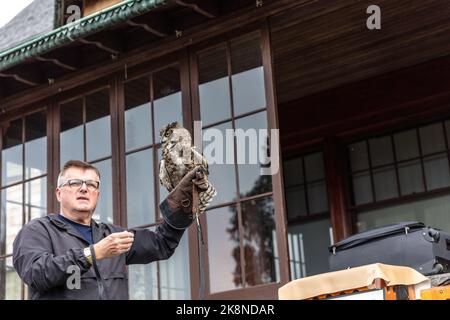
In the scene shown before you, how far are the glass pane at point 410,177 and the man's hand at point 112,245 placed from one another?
21.8 ft

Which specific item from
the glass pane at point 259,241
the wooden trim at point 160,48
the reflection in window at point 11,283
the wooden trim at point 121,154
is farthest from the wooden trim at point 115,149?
the reflection in window at point 11,283

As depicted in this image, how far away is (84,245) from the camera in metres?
3.33

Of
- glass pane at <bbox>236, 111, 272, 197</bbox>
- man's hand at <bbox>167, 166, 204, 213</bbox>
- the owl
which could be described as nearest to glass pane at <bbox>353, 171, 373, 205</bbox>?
glass pane at <bbox>236, 111, 272, 197</bbox>

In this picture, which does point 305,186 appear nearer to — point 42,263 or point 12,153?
point 12,153

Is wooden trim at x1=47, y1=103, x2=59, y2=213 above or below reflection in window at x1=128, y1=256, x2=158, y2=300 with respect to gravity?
above

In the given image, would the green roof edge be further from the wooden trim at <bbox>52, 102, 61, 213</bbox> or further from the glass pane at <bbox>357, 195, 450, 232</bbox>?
the glass pane at <bbox>357, 195, 450, 232</bbox>

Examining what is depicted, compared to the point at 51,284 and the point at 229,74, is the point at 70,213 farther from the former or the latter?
the point at 229,74

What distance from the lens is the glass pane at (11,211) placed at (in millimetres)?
8234

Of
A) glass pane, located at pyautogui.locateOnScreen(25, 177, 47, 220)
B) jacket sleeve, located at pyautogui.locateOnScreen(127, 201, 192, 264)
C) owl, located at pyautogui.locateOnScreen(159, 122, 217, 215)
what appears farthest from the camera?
glass pane, located at pyautogui.locateOnScreen(25, 177, 47, 220)

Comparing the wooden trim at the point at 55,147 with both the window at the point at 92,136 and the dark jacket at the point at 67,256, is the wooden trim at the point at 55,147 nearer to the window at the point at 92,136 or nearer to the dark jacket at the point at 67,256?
the window at the point at 92,136

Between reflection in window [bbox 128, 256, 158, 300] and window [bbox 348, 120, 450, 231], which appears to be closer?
reflection in window [bbox 128, 256, 158, 300]

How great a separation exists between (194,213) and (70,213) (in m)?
0.50

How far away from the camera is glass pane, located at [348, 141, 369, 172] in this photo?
31.4 feet

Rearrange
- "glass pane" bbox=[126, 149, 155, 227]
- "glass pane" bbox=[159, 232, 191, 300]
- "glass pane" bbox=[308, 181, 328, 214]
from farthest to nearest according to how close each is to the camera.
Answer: "glass pane" bbox=[308, 181, 328, 214] → "glass pane" bbox=[126, 149, 155, 227] → "glass pane" bbox=[159, 232, 191, 300]
